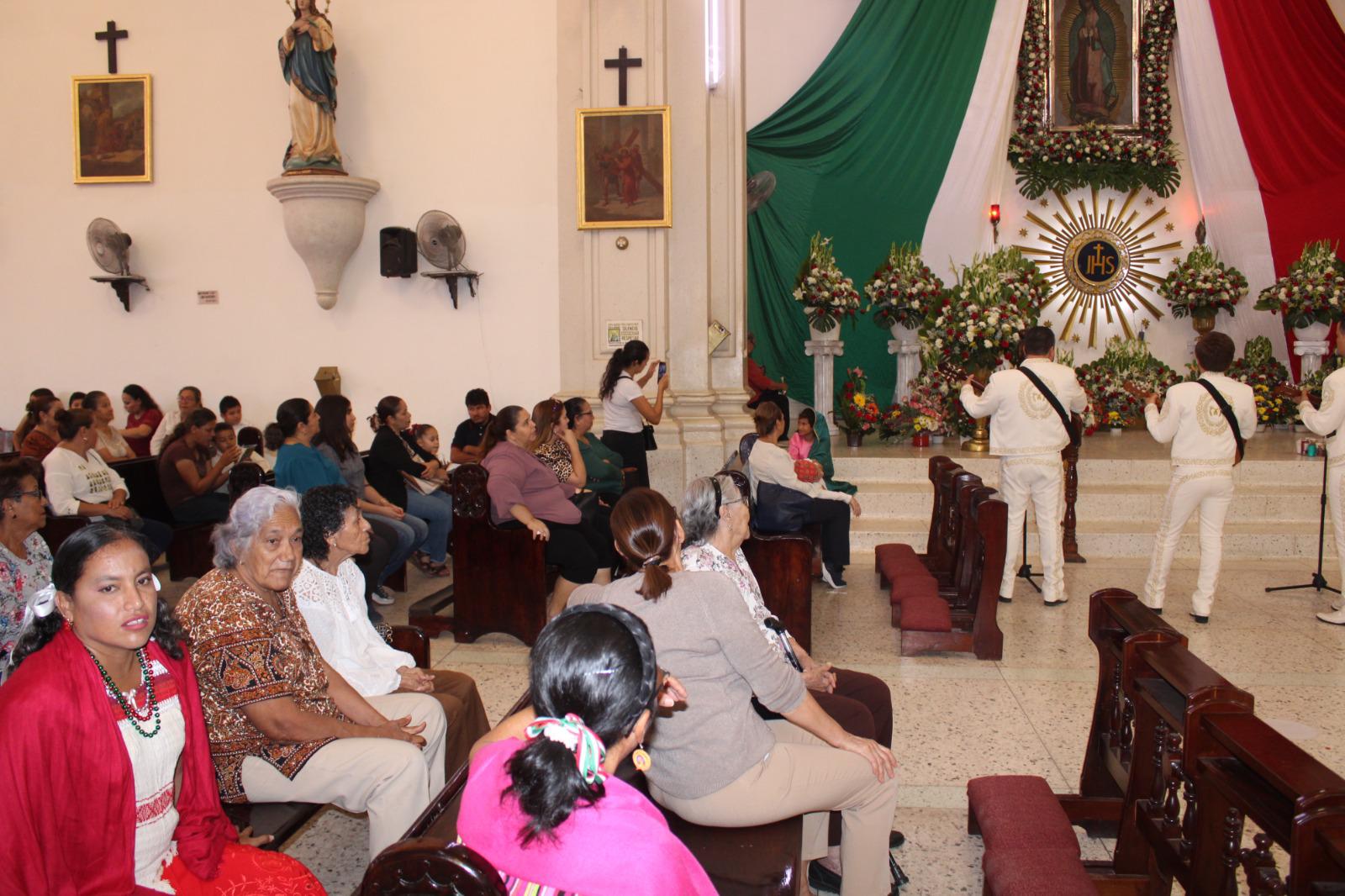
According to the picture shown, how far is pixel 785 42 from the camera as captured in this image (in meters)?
12.1

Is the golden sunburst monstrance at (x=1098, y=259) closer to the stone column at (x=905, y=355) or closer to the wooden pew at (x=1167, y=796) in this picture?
the stone column at (x=905, y=355)

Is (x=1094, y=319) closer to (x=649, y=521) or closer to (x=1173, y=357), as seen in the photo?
(x=1173, y=357)

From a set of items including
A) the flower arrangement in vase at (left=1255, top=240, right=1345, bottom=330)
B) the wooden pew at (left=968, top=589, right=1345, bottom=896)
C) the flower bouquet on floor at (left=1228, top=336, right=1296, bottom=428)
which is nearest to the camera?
the wooden pew at (left=968, top=589, right=1345, bottom=896)

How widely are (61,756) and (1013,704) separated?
12.6 feet

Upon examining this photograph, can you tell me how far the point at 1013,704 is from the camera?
4.70m

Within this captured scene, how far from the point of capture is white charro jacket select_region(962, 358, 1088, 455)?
20.3 ft

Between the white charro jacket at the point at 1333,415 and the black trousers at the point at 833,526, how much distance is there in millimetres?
2659

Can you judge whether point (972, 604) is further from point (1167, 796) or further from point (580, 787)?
point (580, 787)

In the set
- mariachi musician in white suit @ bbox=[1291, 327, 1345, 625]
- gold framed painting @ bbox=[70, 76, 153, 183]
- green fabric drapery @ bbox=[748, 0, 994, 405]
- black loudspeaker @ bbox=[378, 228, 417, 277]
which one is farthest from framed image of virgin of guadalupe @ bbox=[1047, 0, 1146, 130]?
gold framed painting @ bbox=[70, 76, 153, 183]

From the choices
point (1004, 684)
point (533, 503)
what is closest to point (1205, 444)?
point (1004, 684)

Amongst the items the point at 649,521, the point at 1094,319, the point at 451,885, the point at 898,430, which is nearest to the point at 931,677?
the point at 649,521

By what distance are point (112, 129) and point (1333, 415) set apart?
9.62 metres

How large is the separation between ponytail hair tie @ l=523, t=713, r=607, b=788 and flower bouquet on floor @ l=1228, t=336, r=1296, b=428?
11445 millimetres

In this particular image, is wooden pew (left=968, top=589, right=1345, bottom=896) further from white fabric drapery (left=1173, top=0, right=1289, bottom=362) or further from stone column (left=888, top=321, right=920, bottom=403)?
white fabric drapery (left=1173, top=0, right=1289, bottom=362)
